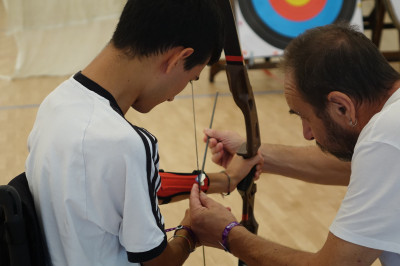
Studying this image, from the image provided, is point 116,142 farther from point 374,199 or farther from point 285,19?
point 285,19

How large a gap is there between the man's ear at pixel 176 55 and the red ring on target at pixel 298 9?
2497mm

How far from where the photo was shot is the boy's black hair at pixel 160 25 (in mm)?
1110

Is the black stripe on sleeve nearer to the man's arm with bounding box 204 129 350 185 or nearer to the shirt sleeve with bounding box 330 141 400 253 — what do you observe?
the shirt sleeve with bounding box 330 141 400 253

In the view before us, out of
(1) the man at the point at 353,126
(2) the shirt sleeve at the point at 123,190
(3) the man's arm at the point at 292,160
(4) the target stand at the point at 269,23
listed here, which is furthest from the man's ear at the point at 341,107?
(4) the target stand at the point at 269,23

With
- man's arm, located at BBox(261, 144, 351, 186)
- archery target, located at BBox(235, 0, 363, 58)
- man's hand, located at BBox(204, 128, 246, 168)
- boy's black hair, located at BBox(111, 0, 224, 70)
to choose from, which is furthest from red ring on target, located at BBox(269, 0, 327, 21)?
boy's black hair, located at BBox(111, 0, 224, 70)

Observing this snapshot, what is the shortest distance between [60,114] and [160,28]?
10.1 inches

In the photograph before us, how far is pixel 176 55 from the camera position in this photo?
1.13 metres

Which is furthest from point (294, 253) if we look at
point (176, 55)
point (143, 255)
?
point (176, 55)

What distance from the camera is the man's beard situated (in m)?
1.21

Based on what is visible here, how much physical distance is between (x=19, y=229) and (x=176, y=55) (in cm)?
45

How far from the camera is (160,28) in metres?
1.11

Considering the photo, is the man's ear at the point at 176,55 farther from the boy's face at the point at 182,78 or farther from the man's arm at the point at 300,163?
the man's arm at the point at 300,163

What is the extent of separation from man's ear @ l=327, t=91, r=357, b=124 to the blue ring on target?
2398mm

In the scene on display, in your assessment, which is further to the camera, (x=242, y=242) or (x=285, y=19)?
(x=285, y=19)
